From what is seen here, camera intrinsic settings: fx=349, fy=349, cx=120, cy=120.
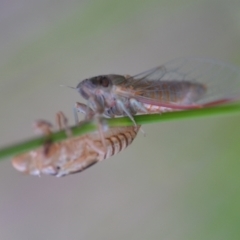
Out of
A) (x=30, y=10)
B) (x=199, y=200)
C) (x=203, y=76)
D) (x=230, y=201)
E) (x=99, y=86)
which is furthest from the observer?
(x=30, y=10)

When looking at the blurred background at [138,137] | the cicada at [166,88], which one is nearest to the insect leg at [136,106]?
the cicada at [166,88]

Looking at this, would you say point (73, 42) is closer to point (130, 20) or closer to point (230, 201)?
point (130, 20)

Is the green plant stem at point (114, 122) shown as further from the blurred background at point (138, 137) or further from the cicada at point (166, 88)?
the blurred background at point (138, 137)

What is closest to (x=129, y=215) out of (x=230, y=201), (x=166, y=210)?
(x=166, y=210)

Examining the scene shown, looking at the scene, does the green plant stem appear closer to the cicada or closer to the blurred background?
the cicada

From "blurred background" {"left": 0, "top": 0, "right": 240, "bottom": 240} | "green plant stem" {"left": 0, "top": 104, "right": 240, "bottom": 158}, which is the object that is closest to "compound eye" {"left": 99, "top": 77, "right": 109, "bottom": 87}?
"green plant stem" {"left": 0, "top": 104, "right": 240, "bottom": 158}

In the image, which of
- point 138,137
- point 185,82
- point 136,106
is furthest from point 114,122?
point 138,137

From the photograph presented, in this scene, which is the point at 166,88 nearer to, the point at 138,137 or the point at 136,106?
the point at 136,106

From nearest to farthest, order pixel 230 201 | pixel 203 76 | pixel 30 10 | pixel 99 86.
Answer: pixel 99 86 < pixel 203 76 < pixel 230 201 < pixel 30 10
